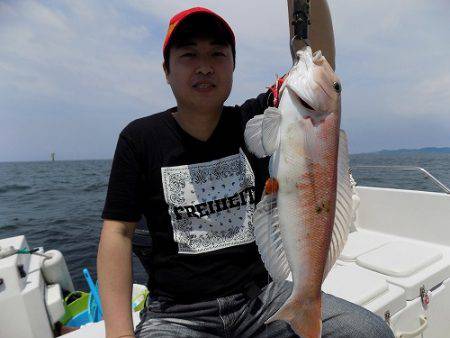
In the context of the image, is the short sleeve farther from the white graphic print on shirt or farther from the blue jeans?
the blue jeans

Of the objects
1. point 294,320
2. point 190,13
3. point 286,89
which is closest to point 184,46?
point 190,13

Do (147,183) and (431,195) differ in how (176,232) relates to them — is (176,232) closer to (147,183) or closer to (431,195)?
(147,183)

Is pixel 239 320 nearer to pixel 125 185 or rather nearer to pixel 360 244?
pixel 125 185

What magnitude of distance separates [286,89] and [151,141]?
3.67 feet

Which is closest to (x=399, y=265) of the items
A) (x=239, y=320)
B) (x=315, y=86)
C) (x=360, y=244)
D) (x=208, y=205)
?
(x=360, y=244)

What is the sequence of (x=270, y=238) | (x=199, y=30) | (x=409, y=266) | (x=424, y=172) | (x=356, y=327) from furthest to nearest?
(x=424, y=172) → (x=409, y=266) → (x=199, y=30) → (x=356, y=327) → (x=270, y=238)

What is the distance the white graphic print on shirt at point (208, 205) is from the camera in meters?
2.34

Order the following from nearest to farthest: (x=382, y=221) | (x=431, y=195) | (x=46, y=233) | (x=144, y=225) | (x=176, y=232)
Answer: (x=176, y=232), (x=144, y=225), (x=431, y=195), (x=382, y=221), (x=46, y=233)

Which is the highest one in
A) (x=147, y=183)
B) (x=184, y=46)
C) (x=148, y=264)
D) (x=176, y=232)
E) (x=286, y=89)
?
(x=184, y=46)

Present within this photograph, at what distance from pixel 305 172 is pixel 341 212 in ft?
1.21

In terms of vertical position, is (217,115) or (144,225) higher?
(217,115)

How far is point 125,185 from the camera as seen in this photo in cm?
231

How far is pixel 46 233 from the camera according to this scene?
12406 millimetres

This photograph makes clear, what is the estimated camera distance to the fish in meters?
1.68
